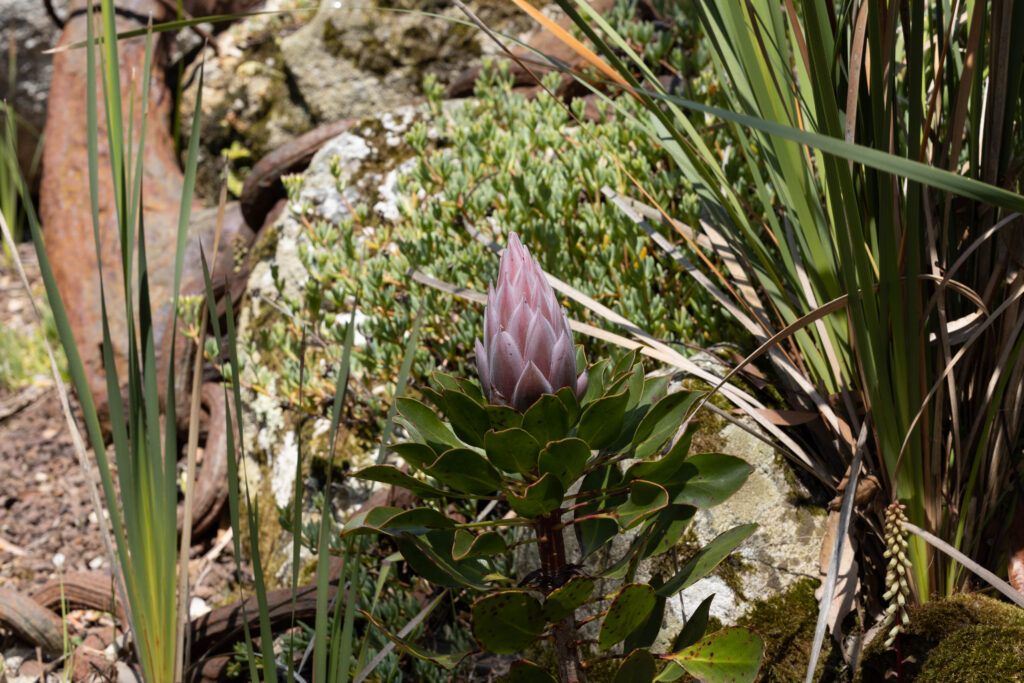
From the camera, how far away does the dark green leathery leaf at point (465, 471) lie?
98 centimetres

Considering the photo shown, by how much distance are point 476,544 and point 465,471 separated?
10 cm

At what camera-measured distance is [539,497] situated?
0.97 m

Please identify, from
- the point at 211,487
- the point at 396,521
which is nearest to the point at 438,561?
the point at 396,521

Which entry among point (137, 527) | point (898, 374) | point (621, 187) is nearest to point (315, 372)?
point (621, 187)

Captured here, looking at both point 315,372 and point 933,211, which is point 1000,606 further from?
point 315,372

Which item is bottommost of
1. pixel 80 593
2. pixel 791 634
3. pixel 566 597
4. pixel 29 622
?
pixel 80 593

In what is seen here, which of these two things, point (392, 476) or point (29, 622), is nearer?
point (392, 476)

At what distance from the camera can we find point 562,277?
212 centimetres

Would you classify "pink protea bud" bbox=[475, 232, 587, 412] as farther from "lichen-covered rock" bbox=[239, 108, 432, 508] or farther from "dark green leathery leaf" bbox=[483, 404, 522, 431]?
"lichen-covered rock" bbox=[239, 108, 432, 508]

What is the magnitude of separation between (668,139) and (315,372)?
134 centimetres

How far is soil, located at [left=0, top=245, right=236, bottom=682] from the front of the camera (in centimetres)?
205

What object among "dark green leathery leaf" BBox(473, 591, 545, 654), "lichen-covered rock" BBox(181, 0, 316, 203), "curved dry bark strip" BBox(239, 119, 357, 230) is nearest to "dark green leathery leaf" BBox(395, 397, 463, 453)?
"dark green leathery leaf" BBox(473, 591, 545, 654)

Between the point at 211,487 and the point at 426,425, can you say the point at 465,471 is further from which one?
the point at 211,487

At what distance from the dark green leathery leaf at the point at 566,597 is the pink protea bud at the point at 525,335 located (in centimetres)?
23
